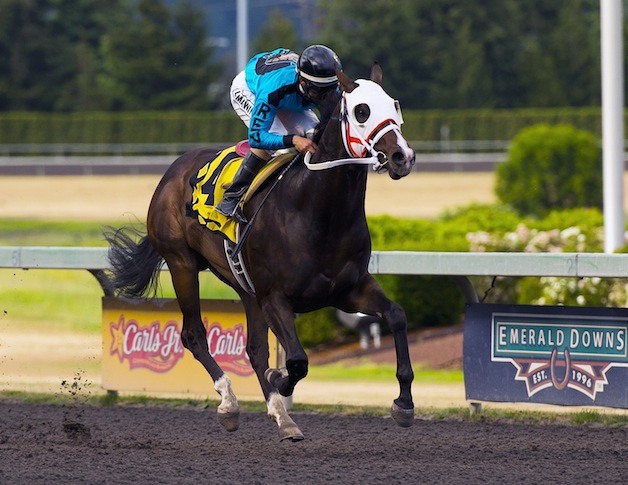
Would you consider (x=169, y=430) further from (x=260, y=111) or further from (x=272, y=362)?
(x=260, y=111)

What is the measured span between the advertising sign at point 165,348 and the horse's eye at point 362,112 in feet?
9.61

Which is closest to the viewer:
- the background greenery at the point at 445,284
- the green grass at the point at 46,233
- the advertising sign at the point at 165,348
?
the advertising sign at the point at 165,348

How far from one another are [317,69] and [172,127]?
117 ft

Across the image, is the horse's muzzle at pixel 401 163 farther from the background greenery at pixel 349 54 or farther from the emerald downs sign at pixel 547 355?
the background greenery at pixel 349 54

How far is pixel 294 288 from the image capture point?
222 inches

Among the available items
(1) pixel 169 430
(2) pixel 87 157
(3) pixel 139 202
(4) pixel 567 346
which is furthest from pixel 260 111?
(2) pixel 87 157

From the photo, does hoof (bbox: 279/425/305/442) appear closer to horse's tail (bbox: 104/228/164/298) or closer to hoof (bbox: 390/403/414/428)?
hoof (bbox: 390/403/414/428)

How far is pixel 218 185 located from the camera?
643 cm

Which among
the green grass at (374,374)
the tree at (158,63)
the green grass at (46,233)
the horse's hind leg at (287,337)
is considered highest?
the tree at (158,63)

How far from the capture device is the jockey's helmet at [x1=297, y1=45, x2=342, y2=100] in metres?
5.53

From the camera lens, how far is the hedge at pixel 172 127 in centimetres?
3988

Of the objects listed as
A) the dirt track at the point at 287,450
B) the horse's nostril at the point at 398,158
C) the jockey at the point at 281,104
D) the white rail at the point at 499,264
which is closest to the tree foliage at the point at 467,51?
the white rail at the point at 499,264

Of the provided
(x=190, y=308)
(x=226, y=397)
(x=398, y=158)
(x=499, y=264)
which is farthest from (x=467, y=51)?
(x=398, y=158)

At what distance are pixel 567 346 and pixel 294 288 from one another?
7.47 feet
